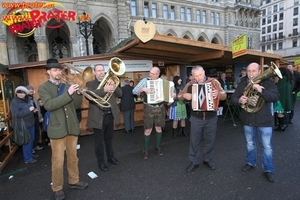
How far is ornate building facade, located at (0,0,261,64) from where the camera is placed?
67.2ft

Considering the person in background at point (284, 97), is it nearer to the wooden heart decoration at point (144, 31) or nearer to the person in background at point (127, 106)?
the wooden heart decoration at point (144, 31)

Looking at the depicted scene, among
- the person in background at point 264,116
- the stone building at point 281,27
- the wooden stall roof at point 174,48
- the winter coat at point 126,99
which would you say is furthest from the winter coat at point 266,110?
the stone building at point 281,27

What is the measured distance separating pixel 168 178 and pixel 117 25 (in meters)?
24.3

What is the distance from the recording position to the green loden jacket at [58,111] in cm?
265

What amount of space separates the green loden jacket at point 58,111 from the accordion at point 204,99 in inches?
84.0

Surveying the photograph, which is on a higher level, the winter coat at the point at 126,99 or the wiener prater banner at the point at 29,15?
the wiener prater banner at the point at 29,15

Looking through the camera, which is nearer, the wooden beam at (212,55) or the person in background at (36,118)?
the person in background at (36,118)

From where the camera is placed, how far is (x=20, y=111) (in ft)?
14.4

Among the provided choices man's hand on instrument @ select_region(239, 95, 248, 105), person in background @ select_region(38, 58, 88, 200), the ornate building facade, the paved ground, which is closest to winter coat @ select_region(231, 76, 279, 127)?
man's hand on instrument @ select_region(239, 95, 248, 105)

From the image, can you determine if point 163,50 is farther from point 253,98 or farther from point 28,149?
point 28,149

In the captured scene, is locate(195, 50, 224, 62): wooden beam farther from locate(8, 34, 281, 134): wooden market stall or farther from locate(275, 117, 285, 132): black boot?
locate(275, 117, 285, 132): black boot

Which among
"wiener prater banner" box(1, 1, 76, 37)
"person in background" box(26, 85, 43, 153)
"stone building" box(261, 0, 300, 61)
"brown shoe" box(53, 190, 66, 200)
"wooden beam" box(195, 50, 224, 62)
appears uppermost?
"stone building" box(261, 0, 300, 61)

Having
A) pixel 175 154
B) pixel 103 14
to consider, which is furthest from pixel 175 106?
pixel 103 14

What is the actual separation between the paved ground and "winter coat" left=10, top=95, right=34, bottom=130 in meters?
1.10
